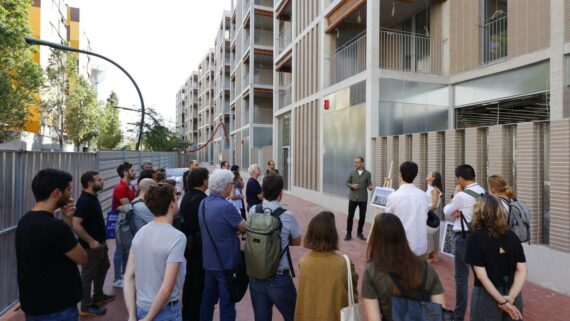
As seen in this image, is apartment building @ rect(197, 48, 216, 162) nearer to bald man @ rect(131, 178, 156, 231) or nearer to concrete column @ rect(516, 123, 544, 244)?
concrete column @ rect(516, 123, 544, 244)

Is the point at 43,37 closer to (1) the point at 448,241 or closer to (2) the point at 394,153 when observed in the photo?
(2) the point at 394,153

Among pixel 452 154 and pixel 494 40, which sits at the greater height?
pixel 494 40

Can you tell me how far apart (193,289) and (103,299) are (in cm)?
185

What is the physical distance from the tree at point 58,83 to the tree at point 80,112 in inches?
11.6

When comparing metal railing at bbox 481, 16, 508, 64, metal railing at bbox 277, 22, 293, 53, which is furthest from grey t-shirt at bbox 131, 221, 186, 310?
metal railing at bbox 277, 22, 293, 53

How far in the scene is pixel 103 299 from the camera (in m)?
4.97

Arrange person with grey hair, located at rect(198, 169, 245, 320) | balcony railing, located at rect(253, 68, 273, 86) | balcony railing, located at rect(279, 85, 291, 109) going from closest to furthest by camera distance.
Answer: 1. person with grey hair, located at rect(198, 169, 245, 320)
2. balcony railing, located at rect(279, 85, 291, 109)
3. balcony railing, located at rect(253, 68, 273, 86)

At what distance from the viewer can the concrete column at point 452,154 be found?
26.1 ft

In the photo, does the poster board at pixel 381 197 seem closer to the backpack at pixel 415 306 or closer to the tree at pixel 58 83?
the backpack at pixel 415 306

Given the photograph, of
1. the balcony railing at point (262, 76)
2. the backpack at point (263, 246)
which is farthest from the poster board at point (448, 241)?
the balcony railing at point (262, 76)

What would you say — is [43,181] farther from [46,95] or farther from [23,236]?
[46,95]

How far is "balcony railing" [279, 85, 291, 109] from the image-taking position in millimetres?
20703

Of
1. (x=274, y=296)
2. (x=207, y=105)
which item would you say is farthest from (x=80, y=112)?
(x=207, y=105)

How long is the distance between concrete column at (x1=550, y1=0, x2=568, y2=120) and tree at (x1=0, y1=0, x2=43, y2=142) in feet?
58.3
